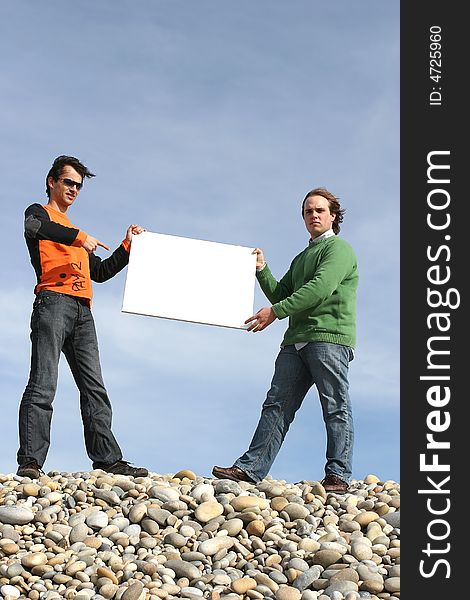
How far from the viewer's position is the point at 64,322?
6145 mm

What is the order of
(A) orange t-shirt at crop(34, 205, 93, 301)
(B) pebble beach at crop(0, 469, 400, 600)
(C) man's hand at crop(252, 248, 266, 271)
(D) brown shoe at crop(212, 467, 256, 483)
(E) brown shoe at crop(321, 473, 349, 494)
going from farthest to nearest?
(C) man's hand at crop(252, 248, 266, 271)
(A) orange t-shirt at crop(34, 205, 93, 301)
(D) brown shoe at crop(212, 467, 256, 483)
(E) brown shoe at crop(321, 473, 349, 494)
(B) pebble beach at crop(0, 469, 400, 600)

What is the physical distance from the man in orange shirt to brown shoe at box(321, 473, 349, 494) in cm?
128

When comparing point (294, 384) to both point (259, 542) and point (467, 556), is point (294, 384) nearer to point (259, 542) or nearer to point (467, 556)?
point (259, 542)

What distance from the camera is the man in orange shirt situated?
6090mm

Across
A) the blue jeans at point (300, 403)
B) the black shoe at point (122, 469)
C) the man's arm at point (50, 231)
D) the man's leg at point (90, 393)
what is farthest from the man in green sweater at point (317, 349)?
the man's arm at point (50, 231)

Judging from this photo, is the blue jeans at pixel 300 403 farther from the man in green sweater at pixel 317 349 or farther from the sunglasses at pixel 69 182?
the sunglasses at pixel 69 182

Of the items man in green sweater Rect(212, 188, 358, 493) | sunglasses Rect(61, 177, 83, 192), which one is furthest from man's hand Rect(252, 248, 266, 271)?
sunglasses Rect(61, 177, 83, 192)

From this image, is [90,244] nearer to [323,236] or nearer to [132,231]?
[132,231]

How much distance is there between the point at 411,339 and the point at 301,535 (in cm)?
130

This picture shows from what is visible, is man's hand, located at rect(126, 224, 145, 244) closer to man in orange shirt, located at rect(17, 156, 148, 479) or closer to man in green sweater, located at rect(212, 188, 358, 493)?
man in orange shirt, located at rect(17, 156, 148, 479)

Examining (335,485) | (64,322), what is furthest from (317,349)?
(64,322)

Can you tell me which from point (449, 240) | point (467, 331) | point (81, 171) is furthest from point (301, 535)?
point (81, 171)

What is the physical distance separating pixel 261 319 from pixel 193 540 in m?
1.61

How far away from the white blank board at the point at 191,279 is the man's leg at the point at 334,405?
63 cm
